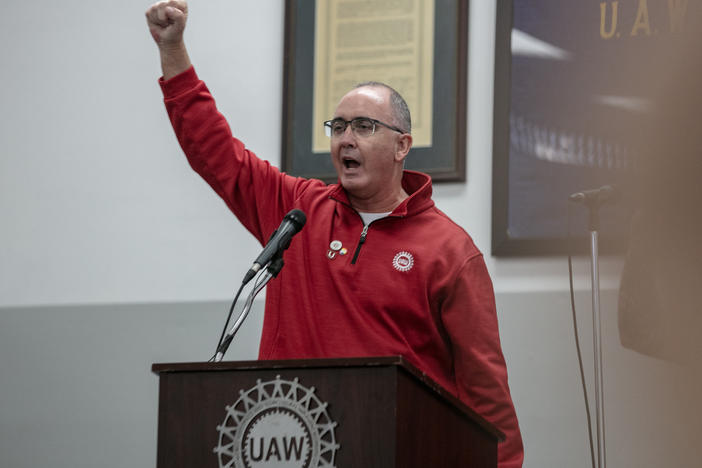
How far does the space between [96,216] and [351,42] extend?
115cm

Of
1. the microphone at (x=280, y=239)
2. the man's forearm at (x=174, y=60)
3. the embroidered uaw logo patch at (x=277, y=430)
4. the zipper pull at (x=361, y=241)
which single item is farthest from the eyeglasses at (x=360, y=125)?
the embroidered uaw logo patch at (x=277, y=430)

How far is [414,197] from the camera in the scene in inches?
83.4

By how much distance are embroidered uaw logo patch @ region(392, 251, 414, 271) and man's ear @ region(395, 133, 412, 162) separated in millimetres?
325

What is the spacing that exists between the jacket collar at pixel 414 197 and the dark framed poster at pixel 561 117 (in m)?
0.67

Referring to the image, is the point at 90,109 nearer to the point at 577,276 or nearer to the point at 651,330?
the point at 577,276

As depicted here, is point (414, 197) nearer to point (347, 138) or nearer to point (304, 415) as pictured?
point (347, 138)

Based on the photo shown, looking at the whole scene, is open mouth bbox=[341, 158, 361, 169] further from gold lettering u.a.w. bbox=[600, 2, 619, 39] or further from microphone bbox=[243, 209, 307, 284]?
gold lettering u.a.w. bbox=[600, 2, 619, 39]

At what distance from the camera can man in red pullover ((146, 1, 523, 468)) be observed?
1.92 meters

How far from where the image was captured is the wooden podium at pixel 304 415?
1.32 m

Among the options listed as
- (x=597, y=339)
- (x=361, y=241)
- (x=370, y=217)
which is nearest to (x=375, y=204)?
(x=370, y=217)

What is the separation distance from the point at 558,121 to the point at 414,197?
0.91 m

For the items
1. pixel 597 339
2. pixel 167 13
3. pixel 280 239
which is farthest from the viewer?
pixel 597 339

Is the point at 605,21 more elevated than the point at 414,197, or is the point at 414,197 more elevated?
the point at 605,21

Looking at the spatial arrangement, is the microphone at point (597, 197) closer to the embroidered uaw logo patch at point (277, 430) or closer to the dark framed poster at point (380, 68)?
the dark framed poster at point (380, 68)
